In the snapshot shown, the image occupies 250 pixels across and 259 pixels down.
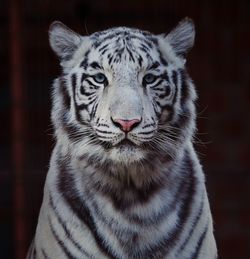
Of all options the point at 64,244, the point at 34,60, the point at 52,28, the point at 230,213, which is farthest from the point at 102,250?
the point at 230,213

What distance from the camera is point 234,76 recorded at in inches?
153

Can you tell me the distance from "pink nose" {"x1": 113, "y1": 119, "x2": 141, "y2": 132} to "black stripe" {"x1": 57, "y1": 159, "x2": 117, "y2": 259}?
9.6 inches

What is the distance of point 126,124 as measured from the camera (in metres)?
2.01

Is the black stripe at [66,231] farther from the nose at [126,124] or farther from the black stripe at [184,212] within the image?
the nose at [126,124]

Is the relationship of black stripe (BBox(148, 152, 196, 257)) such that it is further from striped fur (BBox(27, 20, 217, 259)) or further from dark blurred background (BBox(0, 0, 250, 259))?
dark blurred background (BBox(0, 0, 250, 259))

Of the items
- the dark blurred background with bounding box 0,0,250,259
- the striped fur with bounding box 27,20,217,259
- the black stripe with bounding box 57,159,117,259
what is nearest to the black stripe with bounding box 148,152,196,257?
the striped fur with bounding box 27,20,217,259

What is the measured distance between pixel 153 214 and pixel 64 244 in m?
0.21

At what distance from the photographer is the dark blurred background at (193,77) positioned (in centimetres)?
354

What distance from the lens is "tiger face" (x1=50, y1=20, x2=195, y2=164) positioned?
6.70 ft

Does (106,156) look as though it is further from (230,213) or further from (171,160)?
(230,213)

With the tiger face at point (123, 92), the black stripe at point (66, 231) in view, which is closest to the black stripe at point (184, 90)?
Answer: the tiger face at point (123, 92)

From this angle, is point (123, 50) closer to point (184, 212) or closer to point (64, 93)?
point (64, 93)

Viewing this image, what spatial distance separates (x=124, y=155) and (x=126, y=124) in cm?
8

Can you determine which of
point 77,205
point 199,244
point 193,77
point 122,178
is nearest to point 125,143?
point 122,178
